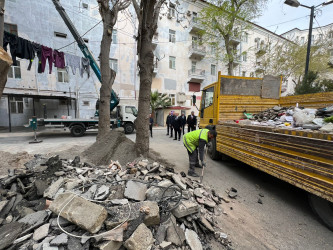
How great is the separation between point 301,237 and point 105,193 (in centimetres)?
289

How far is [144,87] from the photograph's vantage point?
3994 millimetres

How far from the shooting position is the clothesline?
6091 mm

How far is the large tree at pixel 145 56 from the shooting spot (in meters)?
3.70

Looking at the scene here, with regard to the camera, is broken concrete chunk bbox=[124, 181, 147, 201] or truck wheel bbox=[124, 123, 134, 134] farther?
truck wheel bbox=[124, 123, 134, 134]

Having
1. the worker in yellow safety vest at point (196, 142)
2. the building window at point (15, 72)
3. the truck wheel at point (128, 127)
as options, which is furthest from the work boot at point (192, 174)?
the building window at point (15, 72)

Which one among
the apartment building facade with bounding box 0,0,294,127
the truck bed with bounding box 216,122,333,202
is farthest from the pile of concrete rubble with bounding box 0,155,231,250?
the apartment building facade with bounding box 0,0,294,127

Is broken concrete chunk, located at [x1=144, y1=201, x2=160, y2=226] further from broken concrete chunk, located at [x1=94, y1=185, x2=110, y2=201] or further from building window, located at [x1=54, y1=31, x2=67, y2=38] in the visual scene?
building window, located at [x1=54, y1=31, x2=67, y2=38]

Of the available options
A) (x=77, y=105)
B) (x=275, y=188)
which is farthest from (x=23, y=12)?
(x=275, y=188)

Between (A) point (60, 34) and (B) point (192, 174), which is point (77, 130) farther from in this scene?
(A) point (60, 34)

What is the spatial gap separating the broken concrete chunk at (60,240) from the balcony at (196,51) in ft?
66.4

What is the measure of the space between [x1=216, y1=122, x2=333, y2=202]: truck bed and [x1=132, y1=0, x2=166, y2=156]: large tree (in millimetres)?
2432

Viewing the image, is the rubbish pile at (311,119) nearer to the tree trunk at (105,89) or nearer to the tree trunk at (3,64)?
the tree trunk at (3,64)

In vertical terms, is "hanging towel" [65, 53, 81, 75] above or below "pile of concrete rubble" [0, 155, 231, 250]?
above

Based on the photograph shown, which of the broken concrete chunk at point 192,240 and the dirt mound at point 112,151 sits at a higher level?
the dirt mound at point 112,151
